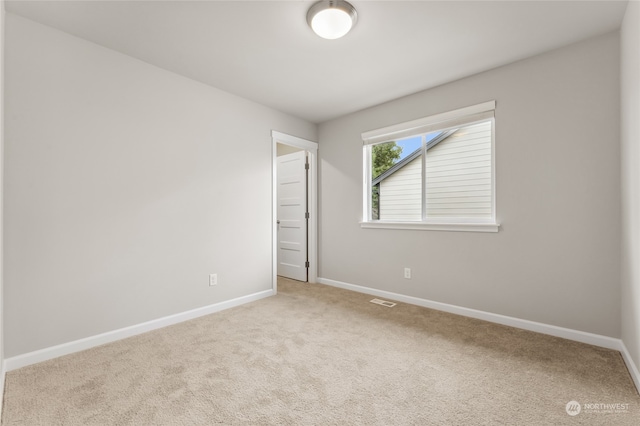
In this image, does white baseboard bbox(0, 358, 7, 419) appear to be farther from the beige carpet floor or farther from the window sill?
the window sill

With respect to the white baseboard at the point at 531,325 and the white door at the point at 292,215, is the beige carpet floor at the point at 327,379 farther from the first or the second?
the white door at the point at 292,215

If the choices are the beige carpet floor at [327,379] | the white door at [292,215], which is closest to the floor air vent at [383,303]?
the beige carpet floor at [327,379]

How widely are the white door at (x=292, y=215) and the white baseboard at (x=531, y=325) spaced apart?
1326 mm

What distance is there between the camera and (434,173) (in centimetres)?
341

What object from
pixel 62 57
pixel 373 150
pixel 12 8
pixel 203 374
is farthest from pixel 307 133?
pixel 203 374

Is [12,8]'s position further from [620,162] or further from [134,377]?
[620,162]

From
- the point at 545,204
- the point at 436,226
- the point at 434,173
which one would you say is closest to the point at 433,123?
the point at 434,173

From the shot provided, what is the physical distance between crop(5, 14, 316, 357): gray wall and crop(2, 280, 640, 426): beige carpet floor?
1.31ft

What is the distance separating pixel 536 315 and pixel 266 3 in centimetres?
340

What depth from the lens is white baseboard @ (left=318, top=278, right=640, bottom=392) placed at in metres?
2.14

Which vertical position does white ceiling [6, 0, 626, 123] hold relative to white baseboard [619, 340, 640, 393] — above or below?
above

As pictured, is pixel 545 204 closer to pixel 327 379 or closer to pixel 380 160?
pixel 380 160

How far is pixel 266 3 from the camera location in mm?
1977

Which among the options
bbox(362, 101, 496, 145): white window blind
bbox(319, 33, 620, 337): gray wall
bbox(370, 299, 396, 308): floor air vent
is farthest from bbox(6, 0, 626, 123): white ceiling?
bbox(370, 299, 396, 308): floor air vent
